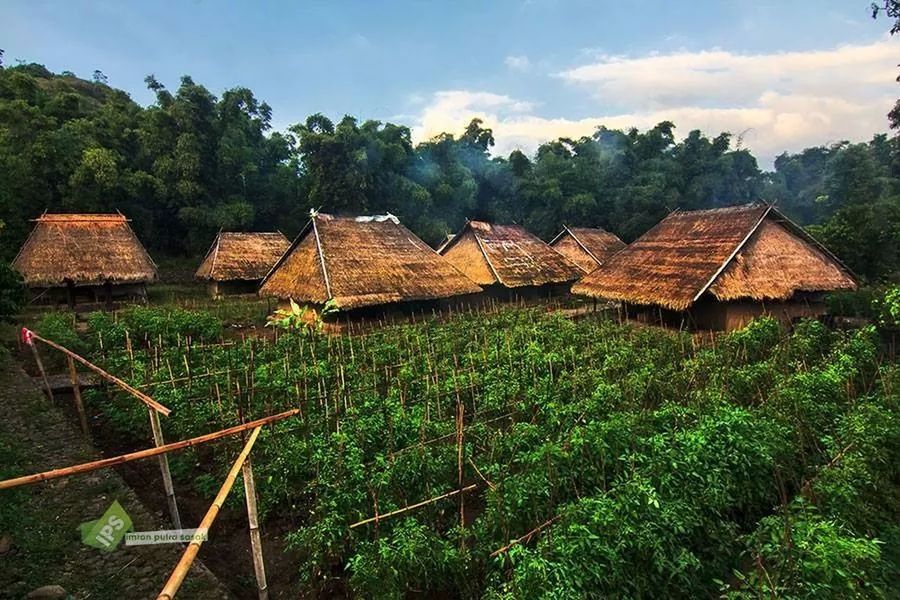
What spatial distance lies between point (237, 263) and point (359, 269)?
38.5 feet

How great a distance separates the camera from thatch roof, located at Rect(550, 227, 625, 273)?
2428 centimetres

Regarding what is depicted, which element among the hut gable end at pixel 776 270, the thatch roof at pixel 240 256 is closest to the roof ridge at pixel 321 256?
the thatch roof at pixel 240 256

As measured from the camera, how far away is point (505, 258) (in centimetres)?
2056

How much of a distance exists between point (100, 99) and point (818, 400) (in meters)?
58.8

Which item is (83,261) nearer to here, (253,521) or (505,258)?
(505,258)

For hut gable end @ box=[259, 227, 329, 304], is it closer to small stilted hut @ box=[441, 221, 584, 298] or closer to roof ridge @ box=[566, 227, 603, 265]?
small stilted hut @ box=[441, 221, 584, 298]

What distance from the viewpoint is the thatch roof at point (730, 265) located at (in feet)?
43.2

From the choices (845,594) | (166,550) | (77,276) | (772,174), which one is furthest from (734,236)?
(772,174)

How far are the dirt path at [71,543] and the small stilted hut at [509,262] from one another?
14913mm

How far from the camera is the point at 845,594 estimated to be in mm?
3117

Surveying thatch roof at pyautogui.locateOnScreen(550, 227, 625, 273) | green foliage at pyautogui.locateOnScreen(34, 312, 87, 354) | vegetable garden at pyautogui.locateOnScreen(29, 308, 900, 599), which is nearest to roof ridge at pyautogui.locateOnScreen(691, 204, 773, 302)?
vegetable garden at pyautogui.locateOnScreen(29, 308, 900, 599)

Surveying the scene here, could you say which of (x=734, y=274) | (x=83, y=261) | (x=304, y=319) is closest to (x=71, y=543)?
(x=304, y=319)

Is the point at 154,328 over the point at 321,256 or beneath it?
beneath

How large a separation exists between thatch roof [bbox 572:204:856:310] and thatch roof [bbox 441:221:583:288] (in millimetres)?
4222
